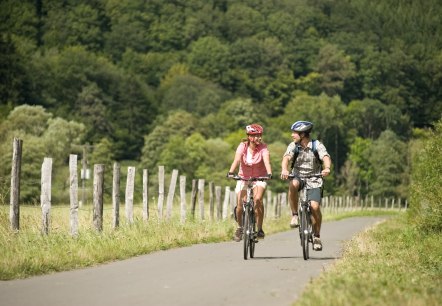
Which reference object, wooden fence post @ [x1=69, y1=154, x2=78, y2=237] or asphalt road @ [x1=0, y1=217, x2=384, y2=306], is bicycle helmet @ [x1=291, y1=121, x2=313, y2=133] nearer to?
asphalt road @ [x1=0, y1=217, x2=384, y2=306]

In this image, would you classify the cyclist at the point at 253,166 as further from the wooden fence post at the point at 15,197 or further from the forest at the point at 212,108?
the forest at the point at 212,108

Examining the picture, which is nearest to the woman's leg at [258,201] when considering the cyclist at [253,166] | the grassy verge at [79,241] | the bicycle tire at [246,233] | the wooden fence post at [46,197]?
the cyclist at [253,166]

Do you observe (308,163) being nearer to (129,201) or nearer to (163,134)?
(129,201)

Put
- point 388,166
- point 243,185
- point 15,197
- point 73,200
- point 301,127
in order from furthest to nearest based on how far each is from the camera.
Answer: point 388,166 < point 73,200 < point 243,185 < point 15,197 < point 301,127

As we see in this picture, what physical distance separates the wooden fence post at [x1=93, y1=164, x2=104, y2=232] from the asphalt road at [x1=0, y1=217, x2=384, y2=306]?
228 centimetres

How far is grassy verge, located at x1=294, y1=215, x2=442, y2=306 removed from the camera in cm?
900

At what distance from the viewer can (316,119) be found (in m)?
160

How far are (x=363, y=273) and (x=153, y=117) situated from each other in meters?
143

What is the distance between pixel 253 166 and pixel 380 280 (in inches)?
228

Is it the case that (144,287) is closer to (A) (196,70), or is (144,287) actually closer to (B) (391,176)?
(B) (391,176)

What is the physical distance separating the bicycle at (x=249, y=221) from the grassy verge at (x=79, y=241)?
185 centimetres

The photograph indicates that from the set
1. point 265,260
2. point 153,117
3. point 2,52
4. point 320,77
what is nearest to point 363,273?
point 265,260

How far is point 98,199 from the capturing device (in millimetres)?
17766

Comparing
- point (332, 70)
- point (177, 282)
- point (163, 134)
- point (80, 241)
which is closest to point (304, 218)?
point (80, 241)
